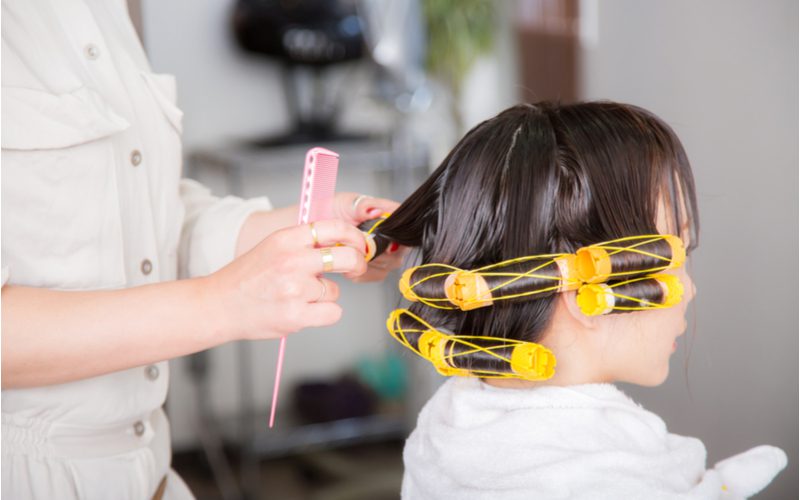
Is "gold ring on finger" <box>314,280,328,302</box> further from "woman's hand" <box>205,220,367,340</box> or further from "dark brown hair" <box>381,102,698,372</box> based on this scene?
A: "dark brown hair" <box>381,102,698,372</box>

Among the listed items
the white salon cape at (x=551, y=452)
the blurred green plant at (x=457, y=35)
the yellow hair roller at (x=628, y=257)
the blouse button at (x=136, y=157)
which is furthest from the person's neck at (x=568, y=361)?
the blurred green plant at (x=457, y=35)

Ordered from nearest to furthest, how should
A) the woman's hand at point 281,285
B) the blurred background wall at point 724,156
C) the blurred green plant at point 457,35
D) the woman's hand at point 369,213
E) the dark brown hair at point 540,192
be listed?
the woman's hand at point 281,285
the dark brown hair at point 540,192
the woman's hand at point 369,213
the blurred background wall at point 724,156
the blurred green plant at point 457,35

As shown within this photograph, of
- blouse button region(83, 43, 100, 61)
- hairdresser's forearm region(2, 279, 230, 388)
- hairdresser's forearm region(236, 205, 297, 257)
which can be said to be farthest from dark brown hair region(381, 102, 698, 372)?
blouse button region(83, 43, 100, 61)

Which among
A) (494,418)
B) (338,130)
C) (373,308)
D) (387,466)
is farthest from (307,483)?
(494,418)

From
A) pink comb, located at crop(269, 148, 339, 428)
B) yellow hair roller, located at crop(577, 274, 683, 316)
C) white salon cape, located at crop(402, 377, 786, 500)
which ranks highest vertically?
pink comb, located at crop(269, 148, 339, 428)

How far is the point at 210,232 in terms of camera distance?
43.2 inches

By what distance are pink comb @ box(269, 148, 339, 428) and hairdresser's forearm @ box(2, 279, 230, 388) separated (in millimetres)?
100

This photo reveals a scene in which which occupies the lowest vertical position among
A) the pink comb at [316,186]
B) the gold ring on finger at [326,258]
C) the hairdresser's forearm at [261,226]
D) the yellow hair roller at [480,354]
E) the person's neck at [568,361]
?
the person's neck at [568,361]

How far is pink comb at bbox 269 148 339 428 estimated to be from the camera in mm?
842

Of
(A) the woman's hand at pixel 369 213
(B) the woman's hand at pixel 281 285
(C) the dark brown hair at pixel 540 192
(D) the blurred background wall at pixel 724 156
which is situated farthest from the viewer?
(D) the blurred background wall at pixel 724 156

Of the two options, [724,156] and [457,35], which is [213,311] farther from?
[457,35]

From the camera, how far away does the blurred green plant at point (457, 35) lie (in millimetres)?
2791

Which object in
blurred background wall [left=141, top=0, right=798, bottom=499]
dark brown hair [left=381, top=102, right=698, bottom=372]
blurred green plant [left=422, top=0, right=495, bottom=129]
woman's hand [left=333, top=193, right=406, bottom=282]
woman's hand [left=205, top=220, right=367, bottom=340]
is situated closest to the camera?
woman's hand [left=205, top=220, right=367, bottom=340]

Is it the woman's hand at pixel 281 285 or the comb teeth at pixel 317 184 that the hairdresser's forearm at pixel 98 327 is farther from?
the comb teeth at pixel 317 184
